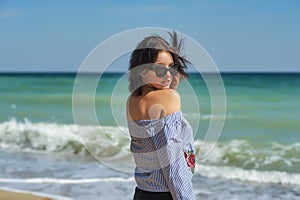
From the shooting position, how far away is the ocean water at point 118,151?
8.04ft

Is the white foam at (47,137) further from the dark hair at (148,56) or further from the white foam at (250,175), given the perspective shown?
the dark hair at (148,56)

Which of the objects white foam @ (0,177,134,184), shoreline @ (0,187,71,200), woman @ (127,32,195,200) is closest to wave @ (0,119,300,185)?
white foam @ (0,177,134,184)

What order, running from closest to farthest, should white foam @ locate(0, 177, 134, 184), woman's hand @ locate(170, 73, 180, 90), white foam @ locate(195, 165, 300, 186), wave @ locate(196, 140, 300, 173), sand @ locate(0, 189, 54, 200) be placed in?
woman's hand @ locate(170, 73, 180, 90) < sand @ locate(0, 189, 54, 200) < white foam @ locate(0, 177, 134, 184) < white foam @ locate(195, 165, 300, 186) < wave @ locate(196, 140, 300, 173)

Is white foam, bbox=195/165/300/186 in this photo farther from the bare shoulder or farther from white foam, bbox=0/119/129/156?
the bare shoulder

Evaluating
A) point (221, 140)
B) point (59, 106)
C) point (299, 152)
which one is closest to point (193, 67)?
point (299, 152)

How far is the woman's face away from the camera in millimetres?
2043

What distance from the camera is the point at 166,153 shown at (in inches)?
78.7

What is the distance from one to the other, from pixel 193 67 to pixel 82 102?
2.02 ft

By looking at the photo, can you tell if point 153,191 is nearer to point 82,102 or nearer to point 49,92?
point 82,102

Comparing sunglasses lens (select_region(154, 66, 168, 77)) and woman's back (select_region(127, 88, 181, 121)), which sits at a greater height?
sunglasses lens (select_region(154, 66, 168, 77))

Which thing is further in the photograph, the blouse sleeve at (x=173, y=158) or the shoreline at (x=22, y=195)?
the shoreline at (x=22, y=195)

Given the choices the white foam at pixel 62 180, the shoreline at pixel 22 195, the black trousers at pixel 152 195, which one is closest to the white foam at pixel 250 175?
the white foam at pixel 62 180

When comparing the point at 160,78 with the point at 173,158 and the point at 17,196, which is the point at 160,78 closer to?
the point at 173,158

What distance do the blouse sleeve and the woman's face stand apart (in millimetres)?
149
